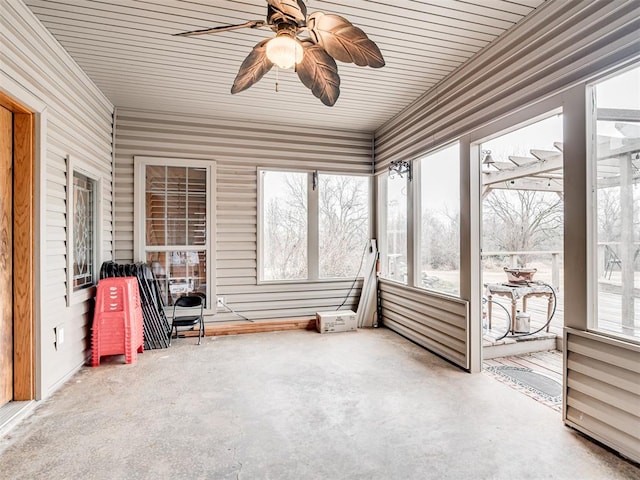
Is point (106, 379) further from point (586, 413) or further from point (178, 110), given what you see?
point (586, 413)

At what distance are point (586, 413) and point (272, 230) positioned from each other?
4.16 m

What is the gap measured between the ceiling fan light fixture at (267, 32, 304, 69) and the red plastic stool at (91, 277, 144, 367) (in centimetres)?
297

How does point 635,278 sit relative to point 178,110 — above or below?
below

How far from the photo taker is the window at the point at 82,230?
3318mm

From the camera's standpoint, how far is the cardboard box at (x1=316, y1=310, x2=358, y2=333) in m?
4.89

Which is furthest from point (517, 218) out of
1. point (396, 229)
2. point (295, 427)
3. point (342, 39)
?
point (295, 427)

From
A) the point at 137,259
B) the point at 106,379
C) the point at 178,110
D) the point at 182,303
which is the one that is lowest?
the point at 106,379

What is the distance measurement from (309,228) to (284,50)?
3.49m

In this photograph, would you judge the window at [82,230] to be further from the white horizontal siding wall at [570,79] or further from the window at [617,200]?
the window at [617,200]

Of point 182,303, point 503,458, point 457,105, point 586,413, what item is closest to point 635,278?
point 586,413

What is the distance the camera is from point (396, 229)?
5070mm

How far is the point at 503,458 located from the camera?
205 centimetres

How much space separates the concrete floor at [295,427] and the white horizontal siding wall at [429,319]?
0.28 m

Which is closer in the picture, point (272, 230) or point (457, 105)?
point (457, 105)
